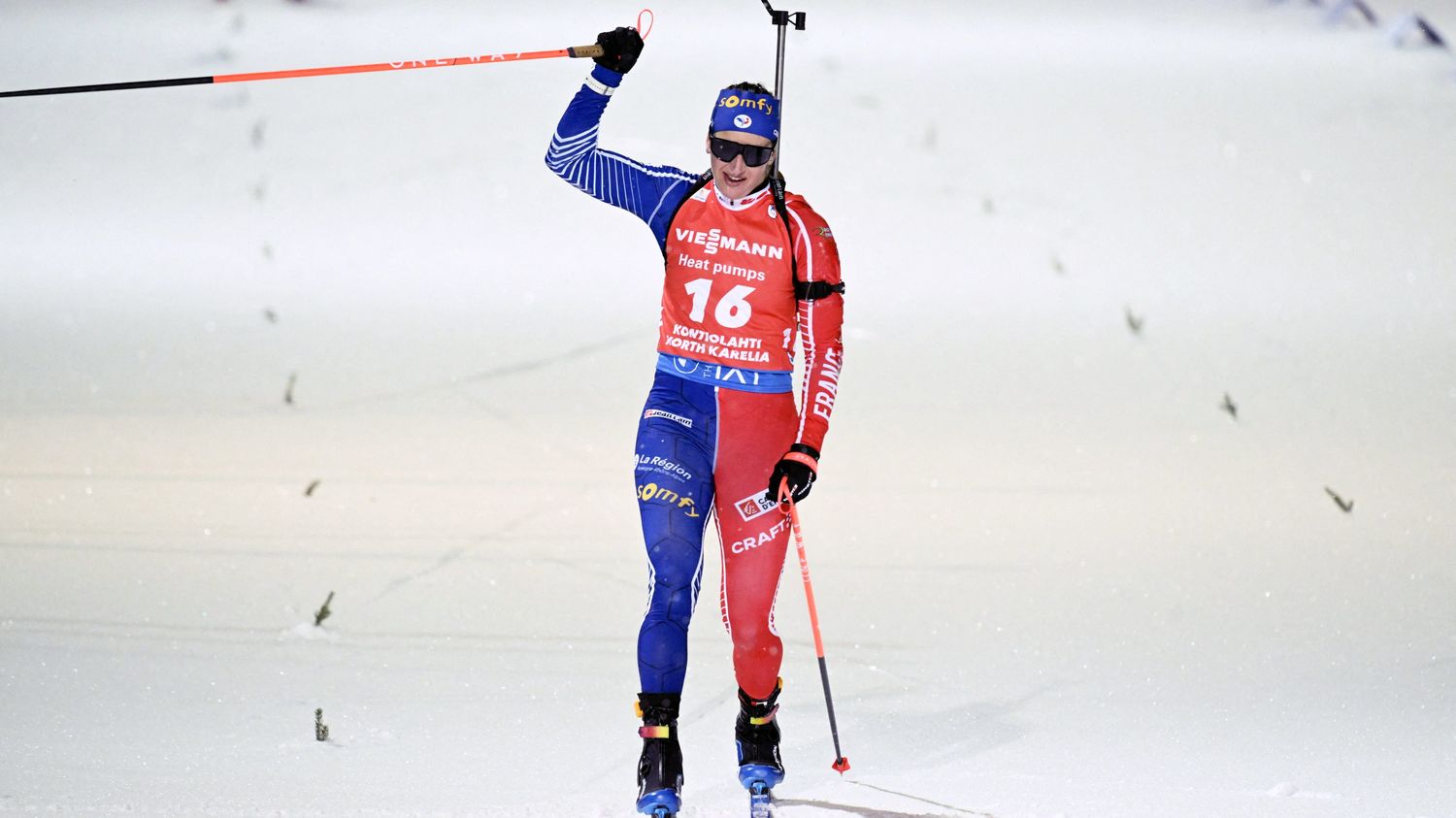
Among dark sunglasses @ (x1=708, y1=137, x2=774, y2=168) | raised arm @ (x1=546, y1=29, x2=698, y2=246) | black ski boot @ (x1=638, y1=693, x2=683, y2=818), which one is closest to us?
black ski boot @ (x1=638, y1=693, x2=683, y2=818)

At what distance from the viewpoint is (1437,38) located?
12.9 metres

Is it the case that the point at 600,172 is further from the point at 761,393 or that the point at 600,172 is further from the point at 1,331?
the point at 1,331

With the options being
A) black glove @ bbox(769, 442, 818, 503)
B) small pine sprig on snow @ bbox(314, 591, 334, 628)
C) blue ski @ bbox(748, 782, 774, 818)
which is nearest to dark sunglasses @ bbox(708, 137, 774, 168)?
black glove @ bbox(769, 442, 818, 503)

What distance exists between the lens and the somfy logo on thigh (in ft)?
14.3

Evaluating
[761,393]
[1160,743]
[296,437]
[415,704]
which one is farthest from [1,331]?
[1160,743]

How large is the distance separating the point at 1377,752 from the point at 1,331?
8488 mm

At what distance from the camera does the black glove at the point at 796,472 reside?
4277 millimetres

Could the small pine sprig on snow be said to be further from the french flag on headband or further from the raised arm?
the french flag on headband

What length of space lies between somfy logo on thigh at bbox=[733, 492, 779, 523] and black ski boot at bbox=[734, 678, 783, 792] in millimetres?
472

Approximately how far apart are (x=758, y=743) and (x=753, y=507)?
24.1 inches

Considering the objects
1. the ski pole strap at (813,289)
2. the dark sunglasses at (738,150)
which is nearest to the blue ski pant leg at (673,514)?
the ski pole strap at (813,289)

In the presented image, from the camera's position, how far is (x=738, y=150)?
4383 millimetres

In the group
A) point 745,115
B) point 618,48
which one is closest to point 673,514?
point 745,115

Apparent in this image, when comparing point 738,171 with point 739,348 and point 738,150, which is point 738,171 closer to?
point 738,150
